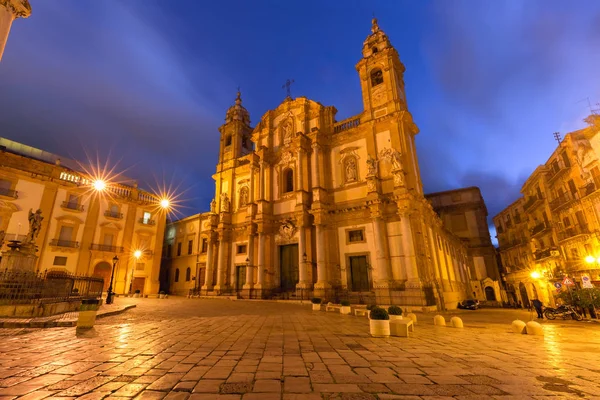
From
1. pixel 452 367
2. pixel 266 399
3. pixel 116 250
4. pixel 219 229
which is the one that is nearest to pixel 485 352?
pixel 452 367

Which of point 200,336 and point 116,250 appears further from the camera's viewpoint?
point 116,250

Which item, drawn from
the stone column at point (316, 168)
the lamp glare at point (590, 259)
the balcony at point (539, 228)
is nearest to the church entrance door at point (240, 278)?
the stone column at point (316, 168)

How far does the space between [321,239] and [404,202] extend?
21.3ft

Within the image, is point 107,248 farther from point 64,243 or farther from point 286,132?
point 286,132

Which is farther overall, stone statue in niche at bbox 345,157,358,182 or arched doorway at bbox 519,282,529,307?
arched doorway at bbox 519,282,529,307

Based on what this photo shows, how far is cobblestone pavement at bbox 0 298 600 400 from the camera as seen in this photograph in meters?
3.19

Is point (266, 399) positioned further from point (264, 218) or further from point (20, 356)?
point (264, 218)

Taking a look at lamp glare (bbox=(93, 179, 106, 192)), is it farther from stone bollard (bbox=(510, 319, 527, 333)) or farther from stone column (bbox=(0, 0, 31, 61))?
stone bollard (bbox=(510, 319, 527, 333))

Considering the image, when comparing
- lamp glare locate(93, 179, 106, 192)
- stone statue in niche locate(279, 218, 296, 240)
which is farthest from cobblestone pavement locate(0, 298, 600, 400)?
lamp glare locate(93, 179, 106, 192)

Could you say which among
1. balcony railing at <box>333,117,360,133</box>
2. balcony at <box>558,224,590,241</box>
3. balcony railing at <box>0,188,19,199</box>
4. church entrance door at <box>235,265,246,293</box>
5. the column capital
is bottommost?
church entrance door at <box>235,265,246,293</box>

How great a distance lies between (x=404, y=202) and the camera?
60.8ft

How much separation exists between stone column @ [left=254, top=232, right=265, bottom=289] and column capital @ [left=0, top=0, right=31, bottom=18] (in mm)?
18176

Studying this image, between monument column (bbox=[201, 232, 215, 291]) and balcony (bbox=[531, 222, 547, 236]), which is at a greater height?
balcony (bbox=[531, 222, 547, 236])

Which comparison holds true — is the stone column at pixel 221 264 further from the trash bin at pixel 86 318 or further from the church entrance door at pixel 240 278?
the trash bin at pixel 86 318
